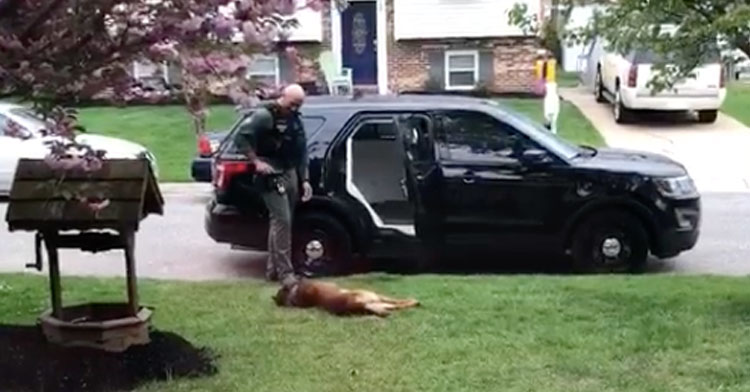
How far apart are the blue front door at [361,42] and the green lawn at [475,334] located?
19188mm

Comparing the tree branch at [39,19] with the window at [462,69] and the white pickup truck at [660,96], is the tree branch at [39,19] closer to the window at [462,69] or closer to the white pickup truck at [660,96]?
the white pickup truck at [660,96]

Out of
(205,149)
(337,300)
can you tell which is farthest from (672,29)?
(205,149)

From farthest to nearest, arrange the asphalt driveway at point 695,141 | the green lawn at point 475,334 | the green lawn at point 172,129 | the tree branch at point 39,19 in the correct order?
1. the green lawn at point 172,129
2. the asphalt driveway at point 695,141
3. the green lawn at point 475,334
4. the tree branch at point 39,19

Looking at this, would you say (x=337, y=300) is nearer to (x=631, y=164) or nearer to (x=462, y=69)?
(x=631, y=164)

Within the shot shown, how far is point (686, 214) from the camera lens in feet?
34.7

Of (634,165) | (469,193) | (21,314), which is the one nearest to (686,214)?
(634,165)

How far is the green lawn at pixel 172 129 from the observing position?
19641 mm

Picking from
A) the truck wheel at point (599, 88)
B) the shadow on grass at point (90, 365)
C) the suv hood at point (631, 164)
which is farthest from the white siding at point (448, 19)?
the shadow on grass at point (90, 365)

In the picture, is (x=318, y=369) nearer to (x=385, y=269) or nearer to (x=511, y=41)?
(x=385, y=269)

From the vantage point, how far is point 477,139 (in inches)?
418

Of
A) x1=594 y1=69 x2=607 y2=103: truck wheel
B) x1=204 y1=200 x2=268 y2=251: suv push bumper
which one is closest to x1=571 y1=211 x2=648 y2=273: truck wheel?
x1=204 y1=200 x2=268 y2=251: suv push bumper

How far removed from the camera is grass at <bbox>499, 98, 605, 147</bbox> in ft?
69.3

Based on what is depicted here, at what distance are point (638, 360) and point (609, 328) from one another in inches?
32.8

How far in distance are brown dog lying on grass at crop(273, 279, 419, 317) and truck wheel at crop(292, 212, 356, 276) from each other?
78.9 inches
